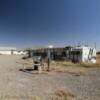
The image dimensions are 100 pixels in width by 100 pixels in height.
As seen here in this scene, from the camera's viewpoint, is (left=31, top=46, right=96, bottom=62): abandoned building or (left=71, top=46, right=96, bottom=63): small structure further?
(left=31, top=46, right=96, bottom=62): abandoned building

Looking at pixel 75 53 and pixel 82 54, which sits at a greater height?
pixel 75 53

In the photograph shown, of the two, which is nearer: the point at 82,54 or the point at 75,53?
the point at 82,54

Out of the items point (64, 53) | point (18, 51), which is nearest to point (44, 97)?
point (64, 53)

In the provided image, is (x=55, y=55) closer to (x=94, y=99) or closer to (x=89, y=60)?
(x=89, y=60)

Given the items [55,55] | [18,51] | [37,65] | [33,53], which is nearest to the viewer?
[37,65]

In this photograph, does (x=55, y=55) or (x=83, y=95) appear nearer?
(x=83, y=95)

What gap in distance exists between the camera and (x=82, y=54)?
4053cm

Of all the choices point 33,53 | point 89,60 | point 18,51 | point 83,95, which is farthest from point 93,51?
point 18,51

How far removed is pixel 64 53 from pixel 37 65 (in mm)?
23094

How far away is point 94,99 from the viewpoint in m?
10.1

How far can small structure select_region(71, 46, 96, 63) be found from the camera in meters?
40.5

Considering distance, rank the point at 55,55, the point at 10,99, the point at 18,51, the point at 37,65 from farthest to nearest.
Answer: the point at 18,51, the point at 55,55, the point at 37,65, the point at 10,99

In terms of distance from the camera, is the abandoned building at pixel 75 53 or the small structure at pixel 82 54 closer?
the small structure at pixel 82 54

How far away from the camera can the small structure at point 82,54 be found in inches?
1596
